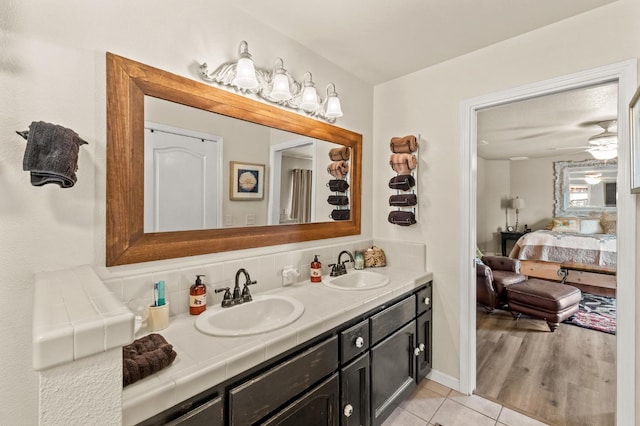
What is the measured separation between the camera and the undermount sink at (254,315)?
123 centimetres

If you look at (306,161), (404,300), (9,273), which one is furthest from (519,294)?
(9,273)

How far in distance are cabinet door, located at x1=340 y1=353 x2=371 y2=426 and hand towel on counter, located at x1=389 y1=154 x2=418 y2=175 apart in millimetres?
1370

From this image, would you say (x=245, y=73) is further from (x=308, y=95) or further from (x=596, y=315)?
(x=596, y=315)

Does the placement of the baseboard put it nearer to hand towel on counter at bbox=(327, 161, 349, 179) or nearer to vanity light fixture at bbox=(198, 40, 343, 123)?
hand towel on counter at bbox=(327, 161, 349, 179)

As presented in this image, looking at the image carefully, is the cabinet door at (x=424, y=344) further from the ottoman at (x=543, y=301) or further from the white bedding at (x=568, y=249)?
the white bedding at (x=568, y=249)

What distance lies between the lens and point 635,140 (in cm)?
136

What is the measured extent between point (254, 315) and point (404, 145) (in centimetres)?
165

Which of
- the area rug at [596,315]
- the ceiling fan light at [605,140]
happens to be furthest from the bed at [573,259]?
the ceiling fan light at [605,140]

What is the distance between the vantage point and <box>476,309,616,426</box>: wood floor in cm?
191

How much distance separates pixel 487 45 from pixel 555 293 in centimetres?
262

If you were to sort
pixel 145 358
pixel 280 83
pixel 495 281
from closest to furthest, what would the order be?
pixel 145 358 → pixel 280 83 → pixel 495 281

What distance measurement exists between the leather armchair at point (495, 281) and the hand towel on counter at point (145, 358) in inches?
125

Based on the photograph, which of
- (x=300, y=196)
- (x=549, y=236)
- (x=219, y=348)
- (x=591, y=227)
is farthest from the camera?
(x=591, y=227)

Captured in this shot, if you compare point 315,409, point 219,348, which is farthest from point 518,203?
point 219,348
